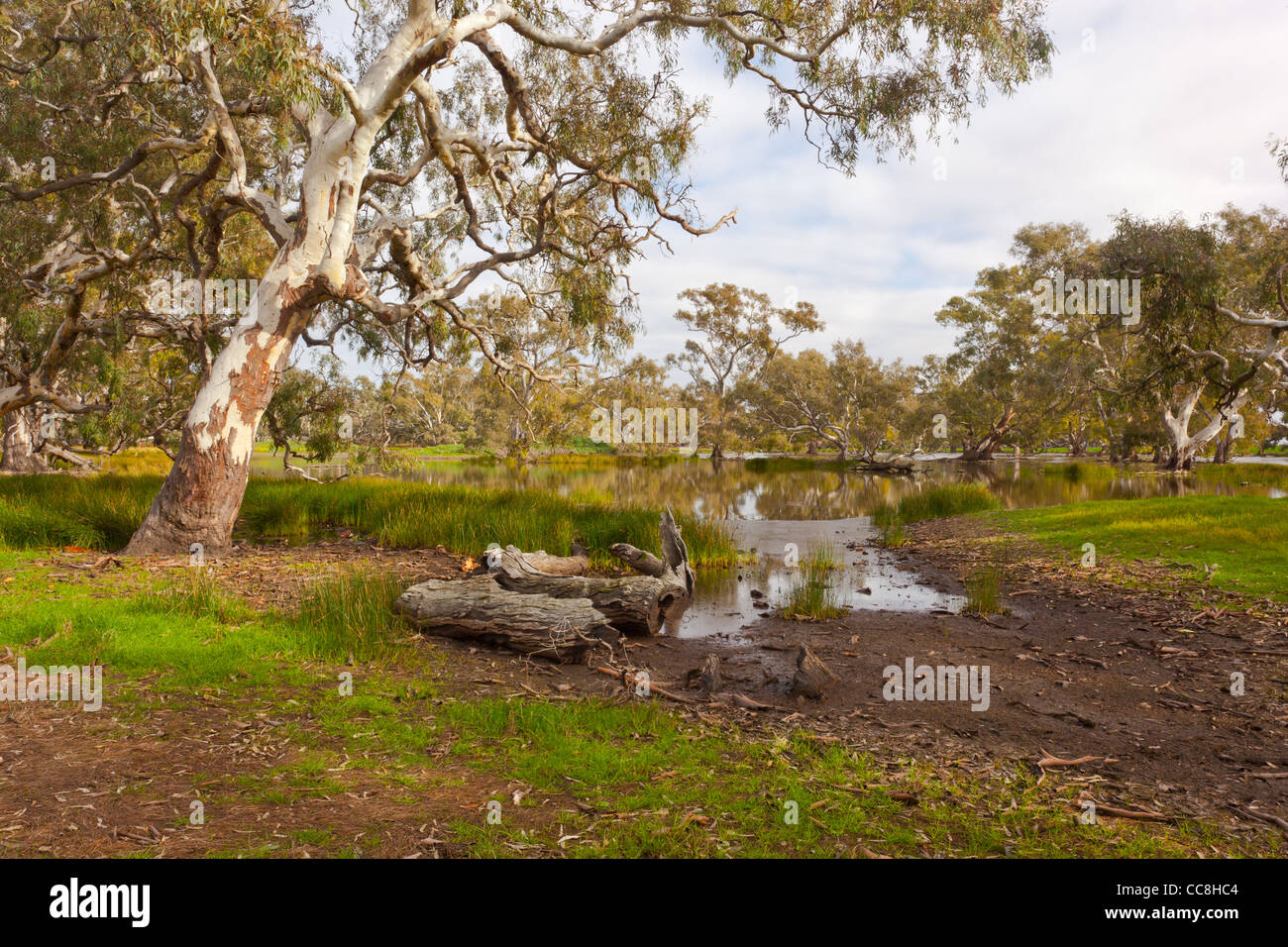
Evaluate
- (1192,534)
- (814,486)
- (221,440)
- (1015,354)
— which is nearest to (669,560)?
(221,440)

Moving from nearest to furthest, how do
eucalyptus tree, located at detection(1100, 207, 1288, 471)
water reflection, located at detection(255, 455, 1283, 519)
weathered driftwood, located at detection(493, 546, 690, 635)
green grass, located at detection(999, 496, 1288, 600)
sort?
weathered driftwood, located at detection(493, 546, 690, 635), green grass, located at detection(999, 496, 1288, 600), eucalyptus tree, located at detection(1100, 207, 1288, 471), water reflection, located at detection(255, 455, 1283, 519)

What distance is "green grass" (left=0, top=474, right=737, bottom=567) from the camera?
28.1 ft

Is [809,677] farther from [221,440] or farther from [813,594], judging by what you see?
[221,440]

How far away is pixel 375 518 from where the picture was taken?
10.5 m

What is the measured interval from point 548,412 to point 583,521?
20.5 meters

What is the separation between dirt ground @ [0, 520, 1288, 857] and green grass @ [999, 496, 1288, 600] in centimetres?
93

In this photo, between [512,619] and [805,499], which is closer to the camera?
[512,619]

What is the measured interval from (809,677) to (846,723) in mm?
509

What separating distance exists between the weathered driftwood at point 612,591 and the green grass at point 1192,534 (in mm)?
5697

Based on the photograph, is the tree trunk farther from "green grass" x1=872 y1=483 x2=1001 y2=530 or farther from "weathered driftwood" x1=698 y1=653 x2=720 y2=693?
"green grass" x1=872 y1=483 x2=1001 y2=530

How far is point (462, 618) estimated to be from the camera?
5594mm

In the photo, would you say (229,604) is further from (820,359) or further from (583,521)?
(820,359)

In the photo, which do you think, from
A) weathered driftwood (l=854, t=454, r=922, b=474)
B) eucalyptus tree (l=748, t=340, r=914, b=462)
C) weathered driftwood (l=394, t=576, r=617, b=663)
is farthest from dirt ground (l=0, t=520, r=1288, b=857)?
eucalyptus tree (l=748, t=340, r=914, b=462)

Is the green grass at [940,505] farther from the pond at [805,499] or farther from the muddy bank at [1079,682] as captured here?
the muddy bank at [1079,682]
